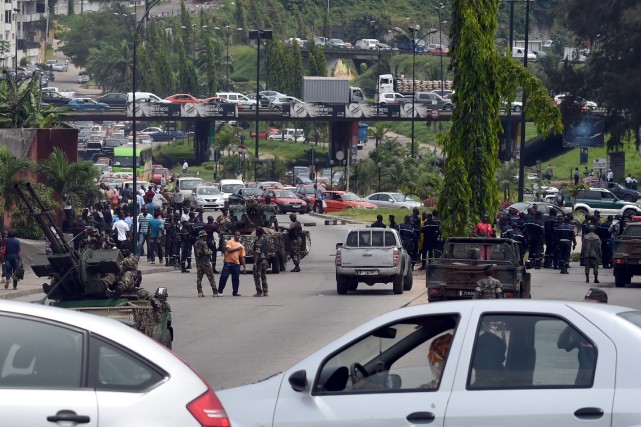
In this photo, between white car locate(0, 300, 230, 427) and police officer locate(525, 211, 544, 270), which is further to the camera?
police officer locate(525, 211, 544, 270)

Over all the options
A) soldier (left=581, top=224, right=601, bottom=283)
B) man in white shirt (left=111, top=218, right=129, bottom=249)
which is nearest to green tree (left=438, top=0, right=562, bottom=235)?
soldier (left=581, top=224, right=601, bottom=283)

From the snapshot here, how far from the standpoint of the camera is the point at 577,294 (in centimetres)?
2869

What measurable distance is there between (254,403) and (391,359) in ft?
2.99

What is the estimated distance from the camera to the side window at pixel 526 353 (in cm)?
778

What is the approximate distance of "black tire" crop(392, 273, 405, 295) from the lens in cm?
2898

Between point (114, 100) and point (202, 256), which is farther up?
point (114, 100)

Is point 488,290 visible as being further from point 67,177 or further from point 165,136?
point 165,136

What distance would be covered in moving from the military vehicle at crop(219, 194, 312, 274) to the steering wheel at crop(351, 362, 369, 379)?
2553cm

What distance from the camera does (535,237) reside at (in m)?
36.0

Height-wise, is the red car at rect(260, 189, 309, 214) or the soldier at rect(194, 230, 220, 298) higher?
the soldier at rect(194, 230, 220, 298)

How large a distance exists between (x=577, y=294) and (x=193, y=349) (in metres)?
12.2

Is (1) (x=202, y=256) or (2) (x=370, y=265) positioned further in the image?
(2) (x=370, y=265)

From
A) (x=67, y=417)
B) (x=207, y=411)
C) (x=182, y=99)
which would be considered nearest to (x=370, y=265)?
(x=207, y=411)

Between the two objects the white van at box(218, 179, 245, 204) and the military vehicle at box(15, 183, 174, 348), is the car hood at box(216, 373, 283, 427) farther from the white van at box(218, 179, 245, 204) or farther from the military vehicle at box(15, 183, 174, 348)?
the white van at box(218, 179, 245, 204)
